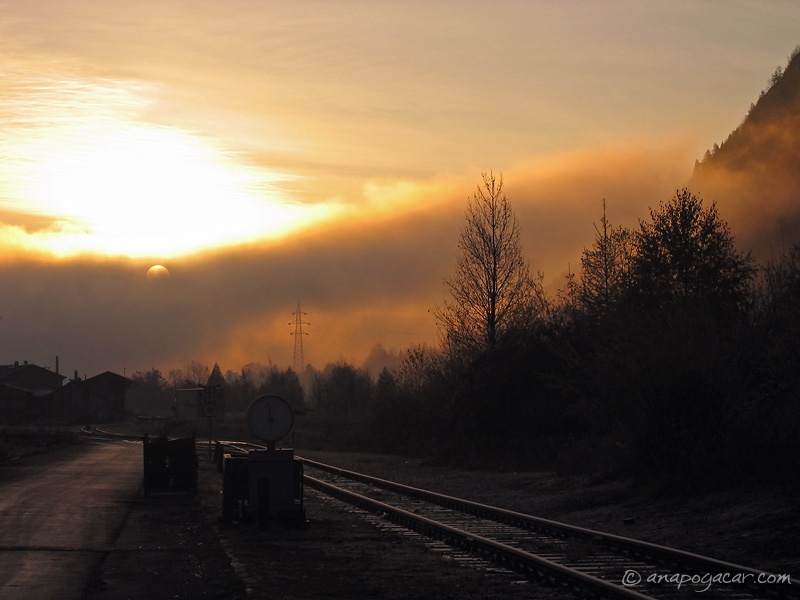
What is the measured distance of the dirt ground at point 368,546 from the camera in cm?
1123

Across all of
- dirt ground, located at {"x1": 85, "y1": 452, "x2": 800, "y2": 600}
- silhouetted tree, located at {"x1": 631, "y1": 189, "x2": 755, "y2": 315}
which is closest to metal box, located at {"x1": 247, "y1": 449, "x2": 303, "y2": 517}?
dirt ground, located at {"x1": 85, "y1": 452, "x2": 800, "y2": 600}

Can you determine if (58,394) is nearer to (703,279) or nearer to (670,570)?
(703,279)

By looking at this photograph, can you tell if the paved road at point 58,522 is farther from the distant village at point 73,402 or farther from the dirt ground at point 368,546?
the distant village at point 73,402

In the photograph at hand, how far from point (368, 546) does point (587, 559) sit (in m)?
3.79

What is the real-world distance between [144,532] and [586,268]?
115ft

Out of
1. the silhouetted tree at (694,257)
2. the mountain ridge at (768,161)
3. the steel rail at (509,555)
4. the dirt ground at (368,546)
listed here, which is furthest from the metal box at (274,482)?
the mountain ridge at (768,161)

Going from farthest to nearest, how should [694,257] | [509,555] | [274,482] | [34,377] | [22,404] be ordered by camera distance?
[34,377]
[22,404]
[694,257]
[274,482]
[509,555]

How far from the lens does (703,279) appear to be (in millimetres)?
38531

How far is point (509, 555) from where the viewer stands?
41.4ft

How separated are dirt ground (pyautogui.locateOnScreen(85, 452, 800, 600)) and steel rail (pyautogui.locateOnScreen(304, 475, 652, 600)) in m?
0.32

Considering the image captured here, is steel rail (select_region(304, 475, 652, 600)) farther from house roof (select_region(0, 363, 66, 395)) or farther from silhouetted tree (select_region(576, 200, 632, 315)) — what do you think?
house roof (select_region(0, 363, 66, 395))

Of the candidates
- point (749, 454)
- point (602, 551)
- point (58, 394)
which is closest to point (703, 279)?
point (749, 454)

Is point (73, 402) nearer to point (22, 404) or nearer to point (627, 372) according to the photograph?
point (22, 404)

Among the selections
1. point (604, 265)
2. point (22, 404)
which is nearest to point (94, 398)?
point (22, 404)
